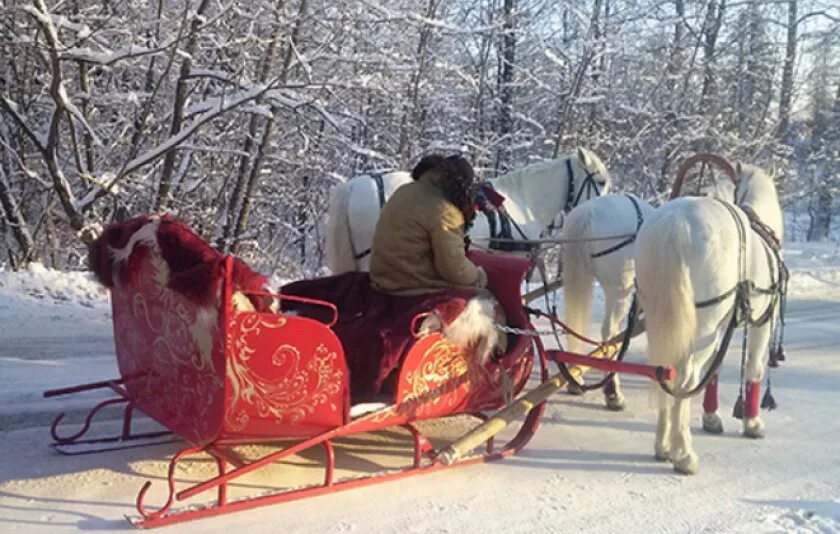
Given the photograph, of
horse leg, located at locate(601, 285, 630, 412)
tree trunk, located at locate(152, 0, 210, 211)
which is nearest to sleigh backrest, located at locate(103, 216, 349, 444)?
horse leg, located at locate(601, 285, 630, 412)

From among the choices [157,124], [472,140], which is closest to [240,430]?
[157,124]

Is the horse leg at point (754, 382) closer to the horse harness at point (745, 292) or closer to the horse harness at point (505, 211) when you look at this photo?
the horse harness at point (745, 292)

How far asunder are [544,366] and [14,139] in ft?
29.7

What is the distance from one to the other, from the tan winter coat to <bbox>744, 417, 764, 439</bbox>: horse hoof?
212cm

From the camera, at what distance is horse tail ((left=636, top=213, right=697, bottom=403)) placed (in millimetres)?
4230

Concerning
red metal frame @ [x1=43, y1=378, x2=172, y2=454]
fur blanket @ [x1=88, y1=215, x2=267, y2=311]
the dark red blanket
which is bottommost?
red metal frame @ [x1=43, y1=378, x2=172, y2=454]

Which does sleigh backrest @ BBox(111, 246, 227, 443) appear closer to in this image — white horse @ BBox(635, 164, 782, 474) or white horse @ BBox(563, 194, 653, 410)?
white horse @ BBox(635, 164, 782, 474)

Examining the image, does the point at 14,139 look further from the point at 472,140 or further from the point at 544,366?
the point at 544,366

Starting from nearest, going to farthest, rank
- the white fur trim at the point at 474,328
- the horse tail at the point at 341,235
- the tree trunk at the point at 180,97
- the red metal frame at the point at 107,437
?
the white fur trim at the point at 474,328 → the red metal frame at the point at 107,437 → the horse tail at the point at 341,235 → the tree trunk at the point at 180,97

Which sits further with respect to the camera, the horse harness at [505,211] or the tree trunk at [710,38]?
the tree trunk at [710,38]

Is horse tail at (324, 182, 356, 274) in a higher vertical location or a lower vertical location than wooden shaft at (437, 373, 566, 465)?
higher

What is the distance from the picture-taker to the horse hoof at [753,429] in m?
4.96

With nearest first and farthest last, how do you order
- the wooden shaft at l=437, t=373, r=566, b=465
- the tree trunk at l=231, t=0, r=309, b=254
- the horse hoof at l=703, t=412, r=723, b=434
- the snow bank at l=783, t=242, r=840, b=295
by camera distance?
the wooden shaft at l=437, t=373, r=566, b=465
the horse hoof at l=703, t=412, r=723, b=434
the tree trunk at l=231, t=0, r=309, b=254
the snow bank at l=783, t=242, r=840, b=295

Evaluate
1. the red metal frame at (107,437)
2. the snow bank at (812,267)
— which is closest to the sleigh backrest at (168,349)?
the red metal frame at (107,437)
